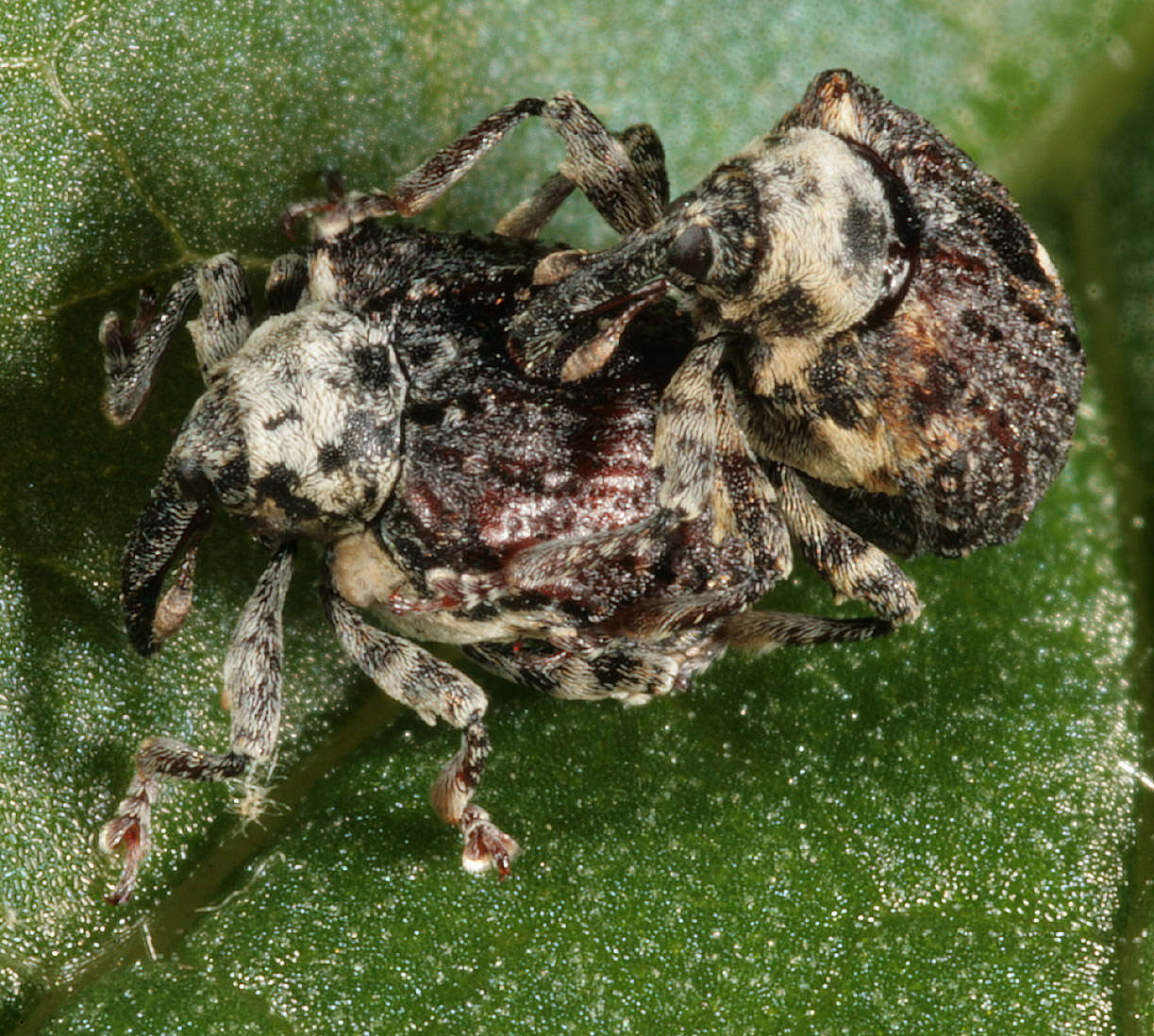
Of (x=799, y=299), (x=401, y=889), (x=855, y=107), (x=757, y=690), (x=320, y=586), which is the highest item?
(x=855, y=107)

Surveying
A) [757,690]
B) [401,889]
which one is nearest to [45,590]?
[401,889]

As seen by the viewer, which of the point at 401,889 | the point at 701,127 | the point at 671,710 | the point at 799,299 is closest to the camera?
the point at 799,299

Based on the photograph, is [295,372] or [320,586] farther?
[320,586]

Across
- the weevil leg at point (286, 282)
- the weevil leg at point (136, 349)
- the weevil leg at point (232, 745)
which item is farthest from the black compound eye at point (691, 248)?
the weevil leg at point (232, 745)

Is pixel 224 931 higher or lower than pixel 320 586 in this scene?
lower

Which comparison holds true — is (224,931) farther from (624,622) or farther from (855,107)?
(855,107)

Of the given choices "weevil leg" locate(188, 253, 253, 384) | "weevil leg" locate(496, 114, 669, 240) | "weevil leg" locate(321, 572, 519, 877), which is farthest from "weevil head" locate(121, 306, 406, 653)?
"weevil leg" locate(496, 114, 669, 240)

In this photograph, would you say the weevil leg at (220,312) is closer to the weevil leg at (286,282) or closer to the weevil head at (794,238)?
the weevil leg at (286,282)
